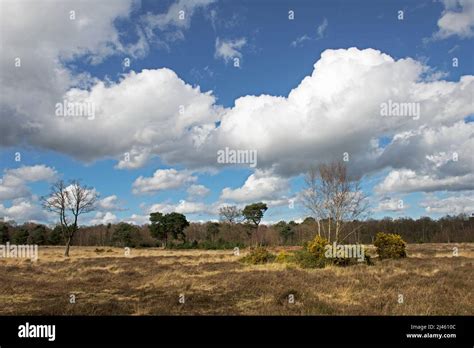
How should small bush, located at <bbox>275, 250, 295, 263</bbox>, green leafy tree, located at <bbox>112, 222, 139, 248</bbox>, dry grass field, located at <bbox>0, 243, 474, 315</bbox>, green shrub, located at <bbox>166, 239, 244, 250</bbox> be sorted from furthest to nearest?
green leafy tree, located at <bbox>112, 222, 139, 248</bbox>
green shrub, located at <bbox>166, 239, 244, 250</bbox>
small bush, located at <bbox>275, 250, 295, 263</bbox>
dry grass field, located at <bbox>0, 243, 474, 315</bbox>

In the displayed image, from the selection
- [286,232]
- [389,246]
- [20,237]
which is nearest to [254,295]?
[389,246]

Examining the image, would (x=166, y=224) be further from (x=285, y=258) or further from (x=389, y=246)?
(x=389, y=246)

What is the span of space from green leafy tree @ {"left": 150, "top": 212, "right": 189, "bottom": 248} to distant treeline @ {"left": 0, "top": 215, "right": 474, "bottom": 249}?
186 centimetres

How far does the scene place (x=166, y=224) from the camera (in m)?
64.6

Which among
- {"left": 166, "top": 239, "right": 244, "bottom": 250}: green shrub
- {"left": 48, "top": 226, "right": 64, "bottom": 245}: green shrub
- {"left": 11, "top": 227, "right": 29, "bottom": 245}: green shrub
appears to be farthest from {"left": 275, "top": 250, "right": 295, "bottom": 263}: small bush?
{"left": 11, "top": 227, "right": 29, "bottom": 245}: green shrub

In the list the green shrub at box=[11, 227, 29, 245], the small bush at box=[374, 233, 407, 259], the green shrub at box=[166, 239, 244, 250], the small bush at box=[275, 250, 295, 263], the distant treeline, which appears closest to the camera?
the small bush at box=[275, 250, 295, 263]

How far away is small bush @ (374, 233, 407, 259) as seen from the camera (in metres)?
27.1

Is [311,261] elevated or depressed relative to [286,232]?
elevated

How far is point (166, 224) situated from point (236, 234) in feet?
45.3

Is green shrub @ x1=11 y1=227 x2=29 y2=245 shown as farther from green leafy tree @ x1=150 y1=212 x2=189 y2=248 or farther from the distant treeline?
green leafy tree @ x1=150 y1=212 x2=189 y2=248

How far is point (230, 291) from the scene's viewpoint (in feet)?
48.4

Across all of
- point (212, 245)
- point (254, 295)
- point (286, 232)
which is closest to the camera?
point (254, 295)
